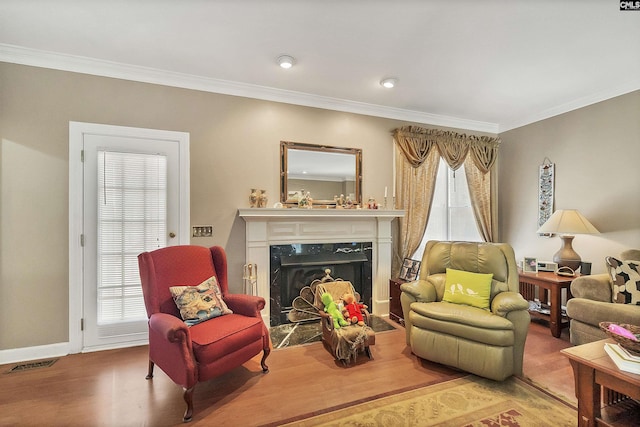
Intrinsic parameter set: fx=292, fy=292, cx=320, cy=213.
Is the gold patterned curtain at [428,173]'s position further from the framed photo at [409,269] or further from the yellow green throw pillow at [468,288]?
the yellow green throw pillow at [468,288]

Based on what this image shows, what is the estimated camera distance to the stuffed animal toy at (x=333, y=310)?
2.75 m

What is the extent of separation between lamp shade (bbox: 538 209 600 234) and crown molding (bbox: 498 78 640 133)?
4.50ft

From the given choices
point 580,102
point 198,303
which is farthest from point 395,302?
point 580,102

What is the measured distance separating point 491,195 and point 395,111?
6.91 ft

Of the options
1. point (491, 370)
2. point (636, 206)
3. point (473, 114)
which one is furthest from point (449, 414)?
point (473, 114)

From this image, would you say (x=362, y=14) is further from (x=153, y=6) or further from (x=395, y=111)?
(x=395, y=111)

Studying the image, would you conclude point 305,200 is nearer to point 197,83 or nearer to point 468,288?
point 197,83

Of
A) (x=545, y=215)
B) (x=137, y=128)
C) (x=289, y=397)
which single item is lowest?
(x=289, y=397)

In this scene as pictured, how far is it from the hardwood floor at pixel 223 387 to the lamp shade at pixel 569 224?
4.55ft

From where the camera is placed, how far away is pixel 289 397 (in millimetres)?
2150

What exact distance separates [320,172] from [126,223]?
7.28 ft

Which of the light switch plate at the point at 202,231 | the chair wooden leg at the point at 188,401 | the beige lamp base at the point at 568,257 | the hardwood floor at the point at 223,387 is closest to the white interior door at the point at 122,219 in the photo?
the light switch plate at the point at 202,231

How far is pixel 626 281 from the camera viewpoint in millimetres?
2705
